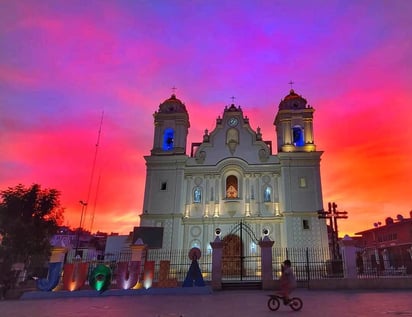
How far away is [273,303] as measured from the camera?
7.94 meters

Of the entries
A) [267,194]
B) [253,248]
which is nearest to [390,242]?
[267,194]

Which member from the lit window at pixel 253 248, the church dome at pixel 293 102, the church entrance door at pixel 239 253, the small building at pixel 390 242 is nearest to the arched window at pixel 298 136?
the church dome at pixel 293 102

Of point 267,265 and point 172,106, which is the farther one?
point 172,106

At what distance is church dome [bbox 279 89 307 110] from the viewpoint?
93.1 feet

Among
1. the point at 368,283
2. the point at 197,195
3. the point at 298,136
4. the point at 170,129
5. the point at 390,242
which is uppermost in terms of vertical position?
the point at 170,129

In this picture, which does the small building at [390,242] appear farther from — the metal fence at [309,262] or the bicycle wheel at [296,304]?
the bicycle wheel at [296,304]

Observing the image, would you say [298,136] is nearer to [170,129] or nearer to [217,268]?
[170,129]

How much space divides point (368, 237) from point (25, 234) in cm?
3735

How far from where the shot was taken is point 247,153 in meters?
27.0

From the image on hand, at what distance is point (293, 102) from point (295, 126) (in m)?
2.50

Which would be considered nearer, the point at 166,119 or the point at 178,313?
the point at 178,313

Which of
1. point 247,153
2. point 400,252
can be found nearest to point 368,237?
point 400,252

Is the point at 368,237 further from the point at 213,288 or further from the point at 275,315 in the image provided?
the point at 275,315

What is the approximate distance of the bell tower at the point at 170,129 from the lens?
91.6 ft
